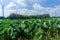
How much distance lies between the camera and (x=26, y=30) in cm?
717

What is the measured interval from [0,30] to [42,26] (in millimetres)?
1559

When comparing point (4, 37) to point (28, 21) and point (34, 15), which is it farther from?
point (34, 15)

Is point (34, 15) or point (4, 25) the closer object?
point (4, 25)

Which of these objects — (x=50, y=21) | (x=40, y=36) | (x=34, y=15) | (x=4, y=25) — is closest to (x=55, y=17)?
(x=50, y=21)

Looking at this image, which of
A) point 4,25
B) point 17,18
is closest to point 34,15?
Result: point 17,18

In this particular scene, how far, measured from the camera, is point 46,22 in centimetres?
792

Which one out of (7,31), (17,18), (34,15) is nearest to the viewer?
(7,31)

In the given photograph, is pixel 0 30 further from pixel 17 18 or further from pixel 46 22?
pixel 46 22

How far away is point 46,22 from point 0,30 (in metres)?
1.87

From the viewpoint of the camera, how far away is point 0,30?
683 centimetres

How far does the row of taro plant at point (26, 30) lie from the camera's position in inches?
270

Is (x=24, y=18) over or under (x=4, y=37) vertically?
over

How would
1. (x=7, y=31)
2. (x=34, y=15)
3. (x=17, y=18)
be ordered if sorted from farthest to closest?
1. (x=34, y=15)
2. (x=17, y=18)
3. (x=7, y=31)

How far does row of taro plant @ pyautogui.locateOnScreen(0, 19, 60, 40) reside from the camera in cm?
686
